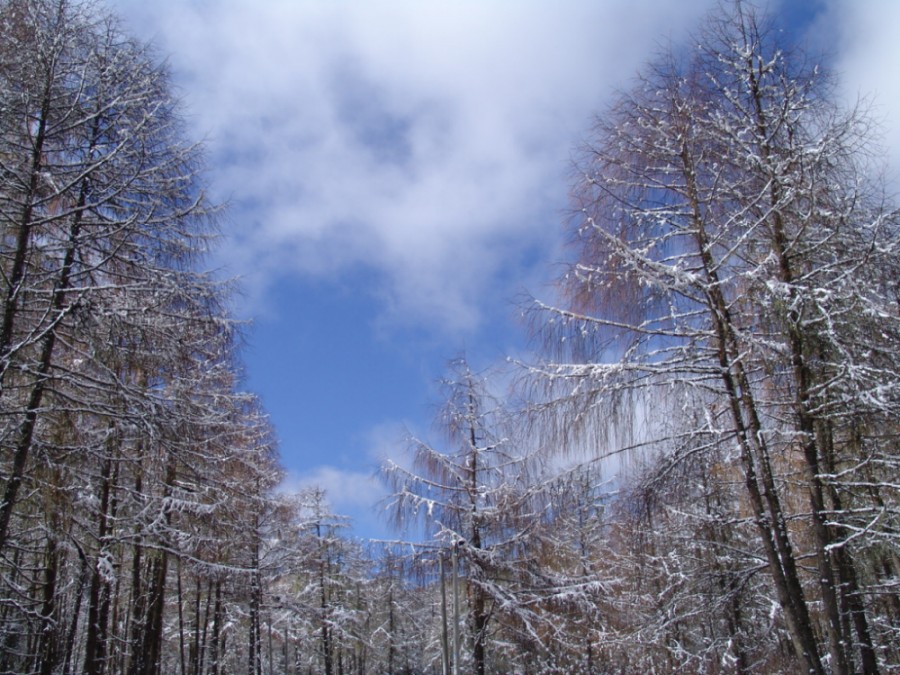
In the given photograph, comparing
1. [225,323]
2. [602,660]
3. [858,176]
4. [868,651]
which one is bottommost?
[602,660]

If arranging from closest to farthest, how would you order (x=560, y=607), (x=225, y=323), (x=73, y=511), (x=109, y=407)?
(x=109, y=407) < (x=73, y=511) < (x=225, y=323) < (x=560, y=607)

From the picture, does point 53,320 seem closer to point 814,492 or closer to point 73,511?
point 73,511

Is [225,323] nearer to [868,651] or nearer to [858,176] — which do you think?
[858,176]

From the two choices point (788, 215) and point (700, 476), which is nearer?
point (788, 215)

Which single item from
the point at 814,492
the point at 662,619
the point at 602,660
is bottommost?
the point at 602,660

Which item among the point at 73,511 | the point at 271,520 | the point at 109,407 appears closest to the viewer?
the point at 109,407

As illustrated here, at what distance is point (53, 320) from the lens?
5.12m

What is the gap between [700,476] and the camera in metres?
5.93

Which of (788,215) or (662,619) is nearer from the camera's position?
(788,215)

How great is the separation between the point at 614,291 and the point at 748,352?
1.21 meters

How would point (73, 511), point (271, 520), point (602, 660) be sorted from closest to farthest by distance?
point (73, 511) → point (602, 660) → point (271, 520)

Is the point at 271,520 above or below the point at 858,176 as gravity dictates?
below

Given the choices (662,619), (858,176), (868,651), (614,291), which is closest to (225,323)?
(614,291)

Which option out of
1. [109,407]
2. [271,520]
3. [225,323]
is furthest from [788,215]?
[271,520]
